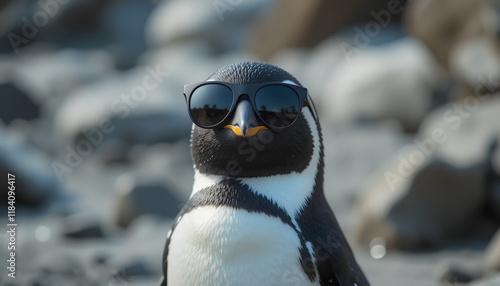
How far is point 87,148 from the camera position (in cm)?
862

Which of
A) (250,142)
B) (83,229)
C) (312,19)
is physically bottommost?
(250,142)

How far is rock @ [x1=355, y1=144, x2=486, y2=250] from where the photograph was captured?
4707 millimetres

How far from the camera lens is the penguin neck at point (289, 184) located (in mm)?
2326

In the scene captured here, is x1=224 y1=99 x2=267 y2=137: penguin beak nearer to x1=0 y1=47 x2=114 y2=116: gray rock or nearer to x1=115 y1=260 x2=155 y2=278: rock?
x1=115 y1=260 x2=155 y2=278: rock

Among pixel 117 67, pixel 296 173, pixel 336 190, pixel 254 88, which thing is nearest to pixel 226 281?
pixel 296 173

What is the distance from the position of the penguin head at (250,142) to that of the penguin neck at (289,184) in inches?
0.7

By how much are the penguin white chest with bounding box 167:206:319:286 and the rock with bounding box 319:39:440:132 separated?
5.95 meters

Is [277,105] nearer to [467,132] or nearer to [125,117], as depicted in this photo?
[467,132]

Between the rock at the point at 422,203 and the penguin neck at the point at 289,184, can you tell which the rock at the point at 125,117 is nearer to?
the rock at the point at 422,203

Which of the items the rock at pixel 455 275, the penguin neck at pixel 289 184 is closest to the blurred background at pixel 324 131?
the rock at pixel 455 275

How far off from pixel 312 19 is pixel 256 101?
8.47 meters

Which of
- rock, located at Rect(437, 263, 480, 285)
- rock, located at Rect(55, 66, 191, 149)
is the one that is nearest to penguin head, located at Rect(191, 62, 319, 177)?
rock, located at Rect(437, 263, 480, 285)

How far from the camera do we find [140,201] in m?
5.63

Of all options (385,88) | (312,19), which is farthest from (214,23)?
(385,88)
